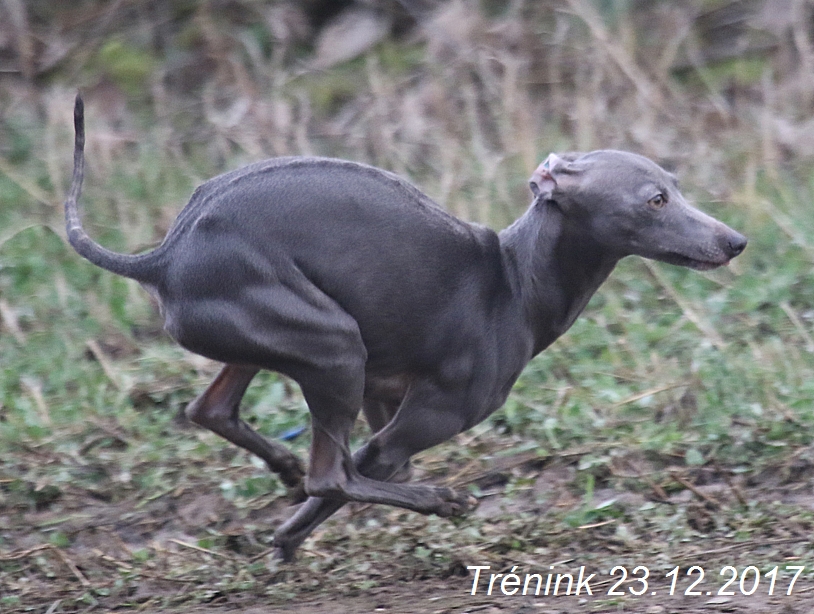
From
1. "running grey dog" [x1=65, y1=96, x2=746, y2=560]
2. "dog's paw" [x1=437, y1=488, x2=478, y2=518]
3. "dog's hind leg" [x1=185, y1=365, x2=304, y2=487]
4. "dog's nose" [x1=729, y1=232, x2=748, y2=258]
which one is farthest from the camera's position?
"dog's hind leg" [x1=185, y1=365, x2=304, y2=487]

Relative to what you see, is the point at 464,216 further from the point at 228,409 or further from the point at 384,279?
the point at 384,279

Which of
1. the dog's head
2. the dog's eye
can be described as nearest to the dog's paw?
the dog's head

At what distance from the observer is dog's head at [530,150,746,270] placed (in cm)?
422

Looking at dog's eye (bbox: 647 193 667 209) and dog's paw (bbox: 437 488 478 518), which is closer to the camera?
dog's eye (bbox: 647 193 667 209)

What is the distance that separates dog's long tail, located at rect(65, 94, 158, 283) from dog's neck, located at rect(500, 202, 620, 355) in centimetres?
123

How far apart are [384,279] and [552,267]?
592 millimetres

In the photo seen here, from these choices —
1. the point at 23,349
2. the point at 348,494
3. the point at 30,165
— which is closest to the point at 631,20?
the point at 30,165

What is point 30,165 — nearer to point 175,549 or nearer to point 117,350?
point 117,350

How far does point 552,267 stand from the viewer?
4.39m

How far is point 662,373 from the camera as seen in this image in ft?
19.1

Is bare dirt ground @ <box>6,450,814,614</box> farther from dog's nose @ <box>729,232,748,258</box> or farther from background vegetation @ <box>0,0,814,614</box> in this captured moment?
dog's nose @ <box>729,232,748,258</box>

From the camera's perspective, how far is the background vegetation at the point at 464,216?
4.72 metres

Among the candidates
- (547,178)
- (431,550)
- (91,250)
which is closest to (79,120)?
(91,250)

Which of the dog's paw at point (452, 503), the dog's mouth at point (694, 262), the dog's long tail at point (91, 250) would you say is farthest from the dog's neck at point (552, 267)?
the dog's long tail at point (91, 250)
